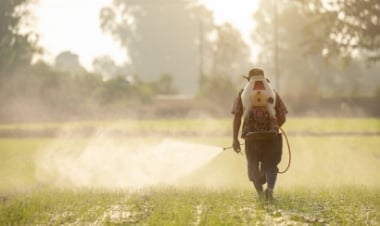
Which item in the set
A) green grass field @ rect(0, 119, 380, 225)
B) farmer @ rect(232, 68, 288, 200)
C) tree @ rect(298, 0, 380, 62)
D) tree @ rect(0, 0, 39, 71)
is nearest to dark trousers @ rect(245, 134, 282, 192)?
farmer @ rect(232, 68, 288, 200)

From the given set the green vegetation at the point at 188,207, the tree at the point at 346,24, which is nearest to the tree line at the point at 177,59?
the tree at the point at 346,24

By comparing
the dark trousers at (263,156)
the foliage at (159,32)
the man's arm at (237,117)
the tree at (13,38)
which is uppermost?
the foliage at (159,32)

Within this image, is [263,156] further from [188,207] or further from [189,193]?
[189,193]

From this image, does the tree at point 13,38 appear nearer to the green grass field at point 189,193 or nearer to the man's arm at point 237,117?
the green grass field at point 189,193

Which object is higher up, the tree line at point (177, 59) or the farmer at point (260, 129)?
the tree line at point (177, 59)

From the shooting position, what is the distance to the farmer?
11.7m

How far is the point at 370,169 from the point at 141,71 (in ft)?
382

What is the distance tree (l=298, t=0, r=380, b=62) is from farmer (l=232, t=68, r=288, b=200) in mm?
21765

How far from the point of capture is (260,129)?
38.6 feet

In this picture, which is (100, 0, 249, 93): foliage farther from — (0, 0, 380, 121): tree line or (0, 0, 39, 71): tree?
(0, 0, 39, 71): tree

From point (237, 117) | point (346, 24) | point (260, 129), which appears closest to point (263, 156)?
point (260, 129)

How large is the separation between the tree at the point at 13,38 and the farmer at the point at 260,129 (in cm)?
5128

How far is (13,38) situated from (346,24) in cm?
3899

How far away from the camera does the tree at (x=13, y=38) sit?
202ft
